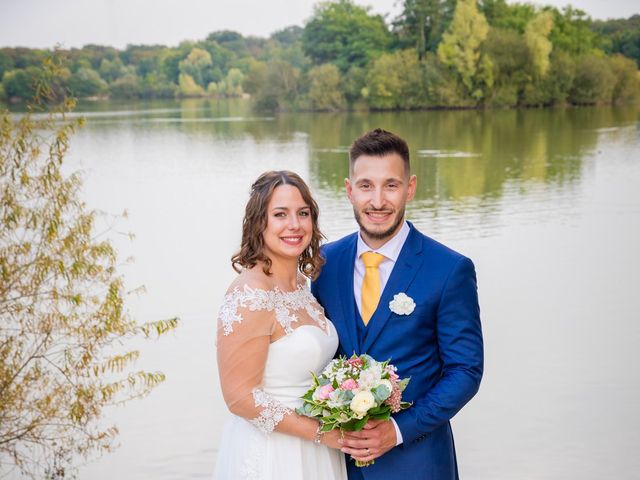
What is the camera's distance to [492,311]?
11.9 meters

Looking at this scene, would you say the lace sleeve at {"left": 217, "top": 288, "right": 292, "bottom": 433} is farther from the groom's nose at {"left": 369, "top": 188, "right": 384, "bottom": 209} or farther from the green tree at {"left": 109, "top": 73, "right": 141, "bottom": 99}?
the green tree at {"left": 109, "top": 73, "right": 141, "bottom": 99}

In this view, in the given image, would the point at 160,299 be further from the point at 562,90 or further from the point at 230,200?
the point at 562,90

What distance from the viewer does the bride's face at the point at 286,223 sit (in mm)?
3459

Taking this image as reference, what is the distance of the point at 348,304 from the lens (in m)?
3.40

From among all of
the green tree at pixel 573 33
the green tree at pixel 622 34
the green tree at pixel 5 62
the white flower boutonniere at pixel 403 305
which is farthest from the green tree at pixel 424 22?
the white flower boutonniere at pixel 403 305

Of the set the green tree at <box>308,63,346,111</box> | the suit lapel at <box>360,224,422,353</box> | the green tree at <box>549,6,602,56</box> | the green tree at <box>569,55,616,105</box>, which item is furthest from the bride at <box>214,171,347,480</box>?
the green tree at <box>549,6,602,56</box>

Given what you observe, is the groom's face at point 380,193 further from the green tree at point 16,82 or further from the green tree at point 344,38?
the green tree at point 344,38

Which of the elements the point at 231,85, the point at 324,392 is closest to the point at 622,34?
the point at 231,85

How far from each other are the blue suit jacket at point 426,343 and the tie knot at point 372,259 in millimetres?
86

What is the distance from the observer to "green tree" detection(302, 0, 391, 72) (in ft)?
227

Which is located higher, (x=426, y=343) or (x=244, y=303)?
(x=244, y=303)

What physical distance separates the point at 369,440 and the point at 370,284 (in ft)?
2.13

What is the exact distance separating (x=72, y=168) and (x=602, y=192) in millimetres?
19032

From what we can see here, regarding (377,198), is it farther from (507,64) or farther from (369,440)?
(507,64)
